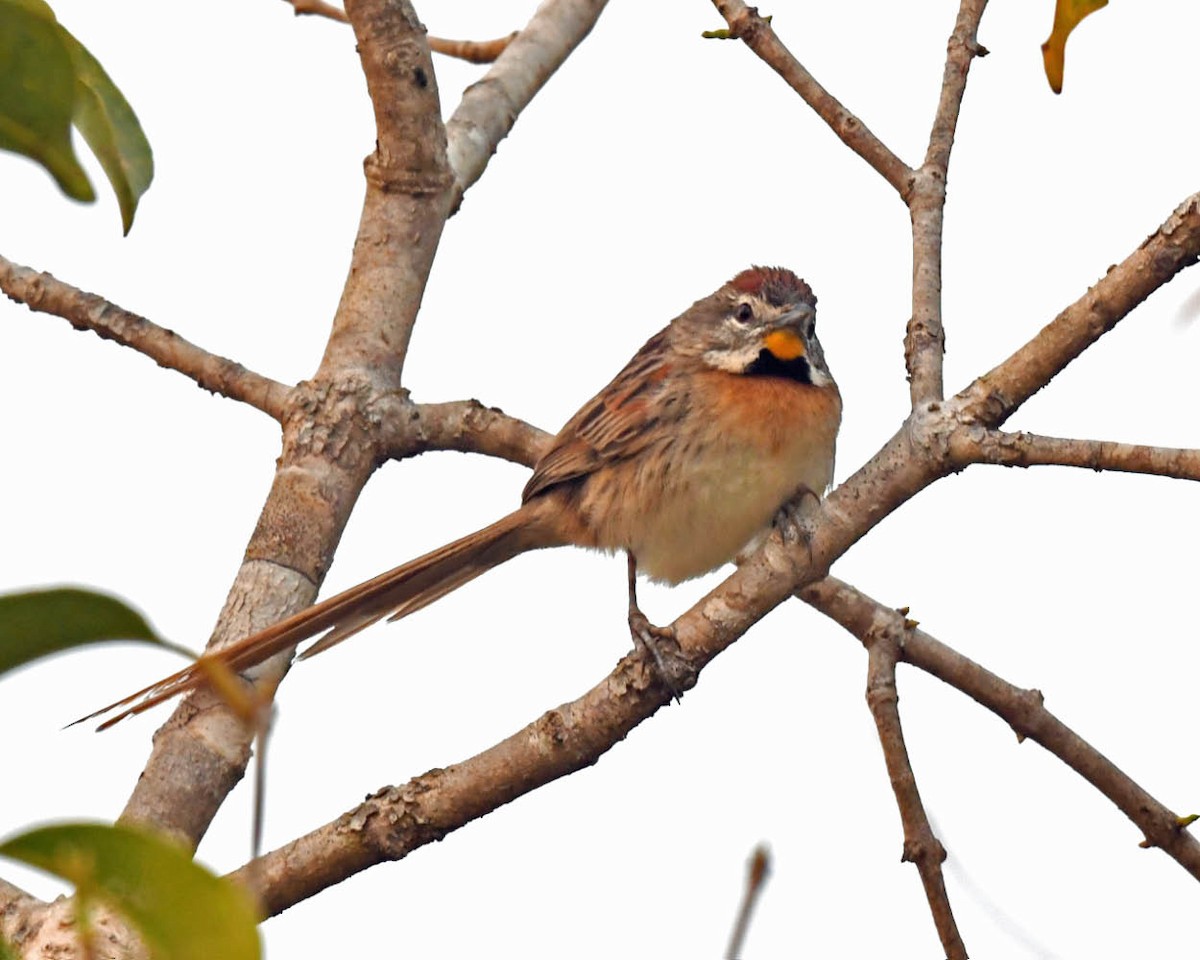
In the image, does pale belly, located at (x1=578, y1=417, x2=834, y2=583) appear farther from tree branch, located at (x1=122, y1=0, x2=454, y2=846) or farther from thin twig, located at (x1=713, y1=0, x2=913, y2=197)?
thin twig, located at (x1=713, y1=0, x2=913, y2=197)

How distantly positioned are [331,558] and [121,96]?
2232mm

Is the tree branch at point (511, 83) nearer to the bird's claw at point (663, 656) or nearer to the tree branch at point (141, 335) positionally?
the tree branch at point (141, 335)

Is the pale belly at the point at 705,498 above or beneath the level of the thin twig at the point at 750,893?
above

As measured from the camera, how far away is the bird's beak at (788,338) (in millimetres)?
5152

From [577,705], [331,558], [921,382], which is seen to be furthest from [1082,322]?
[331,558]

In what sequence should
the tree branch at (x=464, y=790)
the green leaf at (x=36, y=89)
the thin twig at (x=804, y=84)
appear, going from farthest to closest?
the thin twig at (x=804, y=84)
the tree branch at (x=464, y=790)
the green leaf at (x=36, y=89)

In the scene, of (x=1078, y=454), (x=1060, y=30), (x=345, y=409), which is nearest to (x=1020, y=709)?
(x=1078, y=454)

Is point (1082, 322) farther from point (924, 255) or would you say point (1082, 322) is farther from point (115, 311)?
point (115, 311)

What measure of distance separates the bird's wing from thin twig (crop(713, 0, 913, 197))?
128 cm

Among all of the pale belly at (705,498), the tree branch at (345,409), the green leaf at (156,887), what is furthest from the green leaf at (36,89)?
the pale belly at (705,498)

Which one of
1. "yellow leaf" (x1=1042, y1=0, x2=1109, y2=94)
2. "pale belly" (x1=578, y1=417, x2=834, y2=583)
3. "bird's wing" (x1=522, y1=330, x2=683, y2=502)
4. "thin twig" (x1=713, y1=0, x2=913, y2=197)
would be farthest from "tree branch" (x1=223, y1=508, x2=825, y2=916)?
"bird's wing" (x1=522, y1=330, x2=683, y2=502)

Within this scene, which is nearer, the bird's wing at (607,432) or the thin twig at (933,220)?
the thin twig at (933,220)

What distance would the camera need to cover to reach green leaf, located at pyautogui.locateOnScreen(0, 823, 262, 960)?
1.20 meters

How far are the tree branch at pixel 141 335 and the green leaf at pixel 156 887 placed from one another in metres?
3.33
